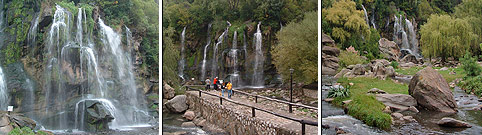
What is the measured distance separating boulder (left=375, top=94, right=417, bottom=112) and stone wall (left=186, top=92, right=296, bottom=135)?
1.19 meters

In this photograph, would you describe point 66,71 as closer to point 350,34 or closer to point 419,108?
point 350,34

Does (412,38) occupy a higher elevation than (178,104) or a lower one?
higher

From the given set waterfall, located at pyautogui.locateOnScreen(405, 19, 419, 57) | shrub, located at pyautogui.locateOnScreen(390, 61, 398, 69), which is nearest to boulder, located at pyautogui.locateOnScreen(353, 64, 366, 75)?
shrub, located at pyautogui.locateOnScreen(390, 61, 398, 69)

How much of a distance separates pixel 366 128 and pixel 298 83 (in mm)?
968

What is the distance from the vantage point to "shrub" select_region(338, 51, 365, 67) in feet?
12.8

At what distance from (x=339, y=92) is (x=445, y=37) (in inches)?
52.2

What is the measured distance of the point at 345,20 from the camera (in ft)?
13.1

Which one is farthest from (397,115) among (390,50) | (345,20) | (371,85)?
(345,20)

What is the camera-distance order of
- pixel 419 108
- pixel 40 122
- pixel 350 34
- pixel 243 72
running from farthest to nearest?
pixel 40 122, pixel 243 72, pixel 350 34, pixel 419 108

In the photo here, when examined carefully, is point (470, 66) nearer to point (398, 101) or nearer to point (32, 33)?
point (398, 101)

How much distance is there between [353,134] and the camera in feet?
12.2

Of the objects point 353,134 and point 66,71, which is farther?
point 66,71

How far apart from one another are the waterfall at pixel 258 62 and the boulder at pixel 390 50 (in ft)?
4.91

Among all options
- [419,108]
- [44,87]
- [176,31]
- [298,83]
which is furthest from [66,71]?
[419,108]
